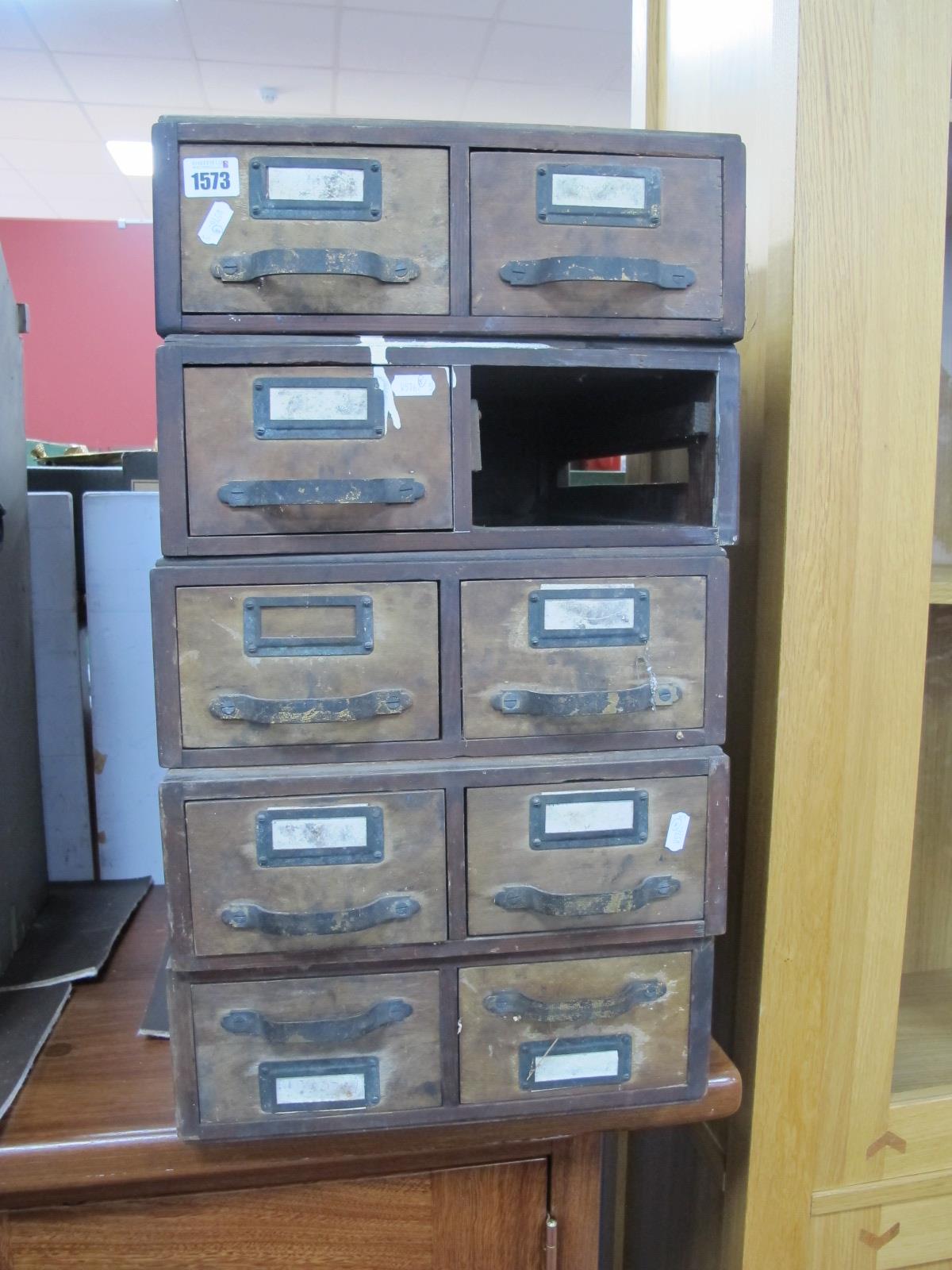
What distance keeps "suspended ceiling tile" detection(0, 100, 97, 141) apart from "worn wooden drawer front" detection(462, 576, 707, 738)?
4.00 metres

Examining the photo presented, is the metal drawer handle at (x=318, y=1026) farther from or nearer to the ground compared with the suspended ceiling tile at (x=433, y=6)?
nearer to the ground

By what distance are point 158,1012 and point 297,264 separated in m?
0.58

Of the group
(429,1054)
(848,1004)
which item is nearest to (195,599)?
(429,1054)

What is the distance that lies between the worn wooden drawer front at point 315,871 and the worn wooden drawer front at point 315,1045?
0.11 ft

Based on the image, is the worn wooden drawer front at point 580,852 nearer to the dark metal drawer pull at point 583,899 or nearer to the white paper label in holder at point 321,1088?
the dark metal drawer pull at point 583,899

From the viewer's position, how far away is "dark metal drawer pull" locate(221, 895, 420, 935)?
56 cm

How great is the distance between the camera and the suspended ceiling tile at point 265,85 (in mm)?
3301

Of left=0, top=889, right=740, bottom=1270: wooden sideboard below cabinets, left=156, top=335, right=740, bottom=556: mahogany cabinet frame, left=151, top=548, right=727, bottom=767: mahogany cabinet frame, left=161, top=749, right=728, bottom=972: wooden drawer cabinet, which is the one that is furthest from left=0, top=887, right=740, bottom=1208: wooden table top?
left=156, top=335, right=740, bottom=556: mahogany cabinet frame

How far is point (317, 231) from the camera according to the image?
1.78 feet

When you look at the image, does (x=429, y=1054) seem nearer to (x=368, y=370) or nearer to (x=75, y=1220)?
(x=75, y=1220)

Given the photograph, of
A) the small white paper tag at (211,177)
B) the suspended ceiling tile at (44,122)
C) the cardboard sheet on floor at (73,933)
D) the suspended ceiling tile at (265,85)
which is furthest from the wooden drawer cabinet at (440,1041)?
the suspended ceiling tile at (44,122)

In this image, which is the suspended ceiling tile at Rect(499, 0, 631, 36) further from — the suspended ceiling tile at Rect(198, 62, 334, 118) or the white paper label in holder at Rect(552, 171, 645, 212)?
the white paper label in holder at Rect(552, 171, 645, 212)

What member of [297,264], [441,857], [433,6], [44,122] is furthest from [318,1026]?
[44,122]

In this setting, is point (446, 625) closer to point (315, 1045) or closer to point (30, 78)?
point (315, 1045)
